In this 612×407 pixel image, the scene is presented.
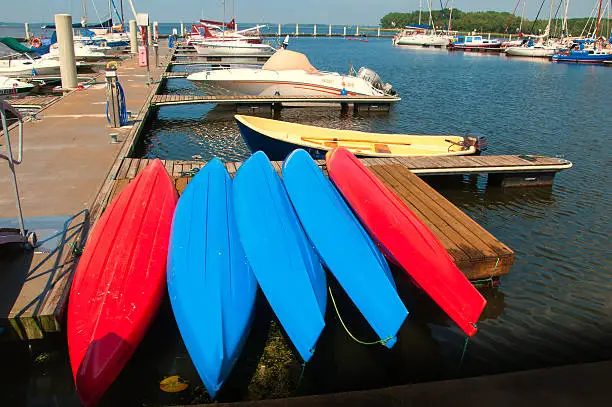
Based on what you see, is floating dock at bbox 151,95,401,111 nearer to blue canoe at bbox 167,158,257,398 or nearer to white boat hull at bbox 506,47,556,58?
blue canoe at bbox 167,158,257,398

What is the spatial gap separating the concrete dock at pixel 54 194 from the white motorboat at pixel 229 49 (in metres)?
29.8

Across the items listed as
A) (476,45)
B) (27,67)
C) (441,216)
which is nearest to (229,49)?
(27,67)

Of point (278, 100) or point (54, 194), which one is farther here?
point (278, 100)

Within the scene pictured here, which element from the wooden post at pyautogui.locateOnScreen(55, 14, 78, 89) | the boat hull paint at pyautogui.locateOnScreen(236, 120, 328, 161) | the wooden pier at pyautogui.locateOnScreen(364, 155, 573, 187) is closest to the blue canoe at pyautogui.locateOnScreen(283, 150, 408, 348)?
the boat hull paint at pyautogui.locateOnScreen(236, 120, 328, 161)

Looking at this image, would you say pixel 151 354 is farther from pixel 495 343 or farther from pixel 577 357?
pixel 577 357

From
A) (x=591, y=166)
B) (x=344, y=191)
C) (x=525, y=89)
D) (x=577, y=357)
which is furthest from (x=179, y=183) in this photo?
(x=525, y=89)

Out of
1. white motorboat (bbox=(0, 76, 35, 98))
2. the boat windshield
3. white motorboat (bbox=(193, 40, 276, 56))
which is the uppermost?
white motorboat (bbox=(193, 40, 276, 56))

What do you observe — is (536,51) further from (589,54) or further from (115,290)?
(115,290)

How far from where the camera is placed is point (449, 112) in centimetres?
2473

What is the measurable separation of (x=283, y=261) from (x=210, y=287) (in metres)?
0.96

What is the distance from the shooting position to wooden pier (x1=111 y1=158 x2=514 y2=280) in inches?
284

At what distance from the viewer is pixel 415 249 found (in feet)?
21.2

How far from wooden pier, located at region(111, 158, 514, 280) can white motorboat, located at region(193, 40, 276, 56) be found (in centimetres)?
3697

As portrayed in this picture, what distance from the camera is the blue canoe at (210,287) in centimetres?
499
